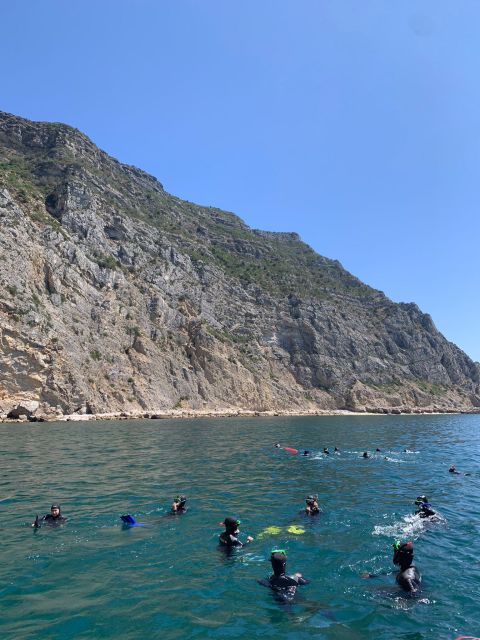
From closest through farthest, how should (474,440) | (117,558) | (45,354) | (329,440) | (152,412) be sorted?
(117,558) → (329,440) → (474,440) → (45,354) → (152,412)

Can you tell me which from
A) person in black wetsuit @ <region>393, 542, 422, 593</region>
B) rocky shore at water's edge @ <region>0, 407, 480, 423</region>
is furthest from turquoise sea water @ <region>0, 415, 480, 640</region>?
rocky shore at water's edge @ <region>0, 407, 480, 423</region>

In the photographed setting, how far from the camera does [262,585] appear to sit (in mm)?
10938

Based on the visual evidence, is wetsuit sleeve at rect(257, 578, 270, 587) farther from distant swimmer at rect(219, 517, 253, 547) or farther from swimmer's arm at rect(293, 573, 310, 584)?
distant swimmer at rect(219, 517, 253, 547)

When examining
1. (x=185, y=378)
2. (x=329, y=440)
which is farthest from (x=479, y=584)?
(x=185, y=378)

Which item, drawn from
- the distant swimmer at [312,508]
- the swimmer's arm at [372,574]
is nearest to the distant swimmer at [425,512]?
the distant swimmer at [312,508]

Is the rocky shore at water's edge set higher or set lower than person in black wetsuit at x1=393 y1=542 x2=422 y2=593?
lower

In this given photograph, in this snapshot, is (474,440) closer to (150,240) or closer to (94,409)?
(94,409)

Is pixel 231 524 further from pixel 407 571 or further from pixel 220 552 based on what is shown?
pixel 407 571

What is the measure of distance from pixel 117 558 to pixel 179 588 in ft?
8.80

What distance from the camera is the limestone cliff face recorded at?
70.5m

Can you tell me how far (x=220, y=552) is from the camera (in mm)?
13148

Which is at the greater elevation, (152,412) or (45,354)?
(45,354)

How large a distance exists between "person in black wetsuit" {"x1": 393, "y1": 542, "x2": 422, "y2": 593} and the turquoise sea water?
0.86ft

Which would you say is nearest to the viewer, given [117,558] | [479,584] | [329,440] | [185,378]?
[479,584]
